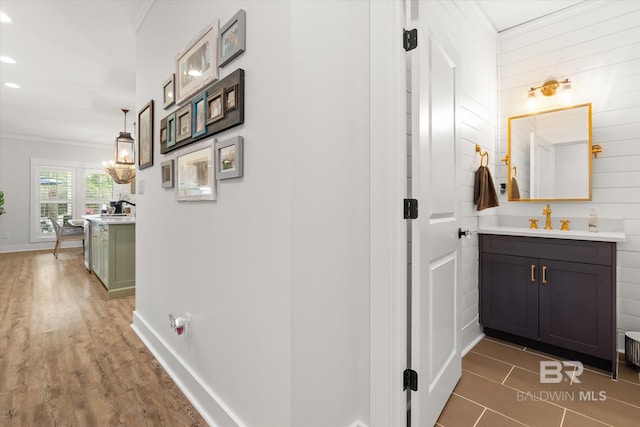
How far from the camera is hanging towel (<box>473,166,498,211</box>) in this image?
2.49m

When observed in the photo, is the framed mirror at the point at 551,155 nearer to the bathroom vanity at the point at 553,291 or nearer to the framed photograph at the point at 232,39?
the bathroom vanity at the point at 553,291

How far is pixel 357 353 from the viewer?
139 centimetres

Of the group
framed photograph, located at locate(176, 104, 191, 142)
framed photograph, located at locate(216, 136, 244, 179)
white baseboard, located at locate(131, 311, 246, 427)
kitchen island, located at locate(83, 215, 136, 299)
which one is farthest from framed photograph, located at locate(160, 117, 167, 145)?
kitchen island, located at locate(83, 215, 136, 299)

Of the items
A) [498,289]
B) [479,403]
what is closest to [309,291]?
[479,403]

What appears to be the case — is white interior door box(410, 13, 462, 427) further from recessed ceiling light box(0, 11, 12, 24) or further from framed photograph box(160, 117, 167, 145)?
recessed ceiling light box(0, 11, 12, 24)

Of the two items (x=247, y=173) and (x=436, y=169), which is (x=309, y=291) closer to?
(x=247, y=173)

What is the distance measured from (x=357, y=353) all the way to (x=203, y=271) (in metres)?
0.89

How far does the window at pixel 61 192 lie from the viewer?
713cm

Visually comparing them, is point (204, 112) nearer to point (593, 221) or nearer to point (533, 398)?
point (533, 398)

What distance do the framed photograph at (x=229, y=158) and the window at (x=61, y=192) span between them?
7.35 metres

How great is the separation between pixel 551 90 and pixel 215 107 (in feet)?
8.81

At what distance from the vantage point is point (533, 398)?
5.85ft

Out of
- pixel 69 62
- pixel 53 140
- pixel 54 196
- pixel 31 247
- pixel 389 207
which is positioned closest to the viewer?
pixel 389 207

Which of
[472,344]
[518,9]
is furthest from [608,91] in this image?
[472,344]
